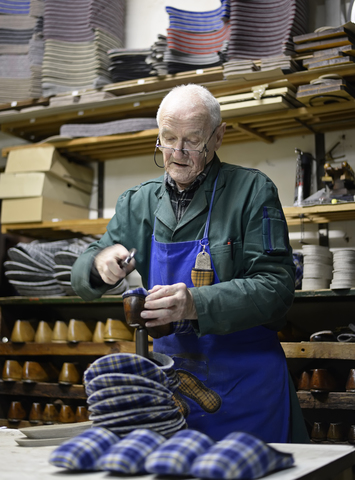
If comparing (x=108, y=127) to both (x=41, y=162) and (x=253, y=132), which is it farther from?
(x=253, y=132)

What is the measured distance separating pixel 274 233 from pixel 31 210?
241 cm

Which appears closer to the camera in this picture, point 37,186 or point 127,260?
point 127,260

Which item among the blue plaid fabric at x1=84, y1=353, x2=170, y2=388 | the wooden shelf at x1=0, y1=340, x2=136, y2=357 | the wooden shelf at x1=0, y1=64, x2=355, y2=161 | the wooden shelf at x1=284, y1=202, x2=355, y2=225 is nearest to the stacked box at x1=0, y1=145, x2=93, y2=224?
the wooden shelf at x1=0, y1=64, x2=355, y2=161

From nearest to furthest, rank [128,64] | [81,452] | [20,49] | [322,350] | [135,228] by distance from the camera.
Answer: [81,452]
[135,228]
[322,350]
[128,64]
[20,49]

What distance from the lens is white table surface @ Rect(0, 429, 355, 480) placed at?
1.00 meters

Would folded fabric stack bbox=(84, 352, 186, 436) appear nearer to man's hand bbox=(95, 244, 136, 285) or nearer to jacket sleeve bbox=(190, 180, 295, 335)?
jacket sleeve bbox=(190, 180, 295, 335)

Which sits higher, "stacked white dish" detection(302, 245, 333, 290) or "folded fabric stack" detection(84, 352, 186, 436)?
"stacked white dish" detection(302, 245, 333, 290)

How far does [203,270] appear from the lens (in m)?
1.76

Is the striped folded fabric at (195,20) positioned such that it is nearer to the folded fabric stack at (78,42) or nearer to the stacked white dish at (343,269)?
the folded fabric stack at (78,42)

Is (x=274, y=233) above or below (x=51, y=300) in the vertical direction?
above

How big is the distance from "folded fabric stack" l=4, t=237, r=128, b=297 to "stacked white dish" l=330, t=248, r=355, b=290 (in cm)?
125

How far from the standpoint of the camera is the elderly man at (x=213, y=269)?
163 centimetres

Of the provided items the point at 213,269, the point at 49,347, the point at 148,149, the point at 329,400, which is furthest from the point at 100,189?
the point at 213,269

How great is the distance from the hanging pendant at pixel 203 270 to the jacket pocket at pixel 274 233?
0.59 feet
